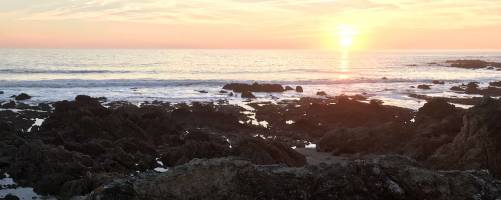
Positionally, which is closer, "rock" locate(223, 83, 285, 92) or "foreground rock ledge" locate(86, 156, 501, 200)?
"foreground rock ledge" locate(86, 156, 501, 200)

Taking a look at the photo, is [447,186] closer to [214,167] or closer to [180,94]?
[214,167]

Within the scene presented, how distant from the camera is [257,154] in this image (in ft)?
67.6

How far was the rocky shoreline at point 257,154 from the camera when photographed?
7078mm

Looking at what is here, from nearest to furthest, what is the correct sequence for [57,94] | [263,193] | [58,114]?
[263,193]
[58,114]
[57,94]

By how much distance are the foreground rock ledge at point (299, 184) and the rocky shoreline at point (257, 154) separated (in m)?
0.01

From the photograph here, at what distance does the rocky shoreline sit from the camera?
7.08m

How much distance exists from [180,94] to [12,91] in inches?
816

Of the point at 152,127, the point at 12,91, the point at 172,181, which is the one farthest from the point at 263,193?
the point at 12,91

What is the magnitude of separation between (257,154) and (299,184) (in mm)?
13519

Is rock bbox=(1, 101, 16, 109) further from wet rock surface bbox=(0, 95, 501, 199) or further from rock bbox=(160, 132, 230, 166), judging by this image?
rock bbox=(160, 132, 230, 166)

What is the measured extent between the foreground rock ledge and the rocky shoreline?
14 millimetres

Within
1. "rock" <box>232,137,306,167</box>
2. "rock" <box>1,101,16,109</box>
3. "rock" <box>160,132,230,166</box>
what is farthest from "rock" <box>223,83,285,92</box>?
"rock" <box>232,137,306,167</box>

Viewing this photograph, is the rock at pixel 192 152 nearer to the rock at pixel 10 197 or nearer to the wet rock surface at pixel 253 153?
the wet rock surface at pixel 253 153

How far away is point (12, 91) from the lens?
61969 mm
